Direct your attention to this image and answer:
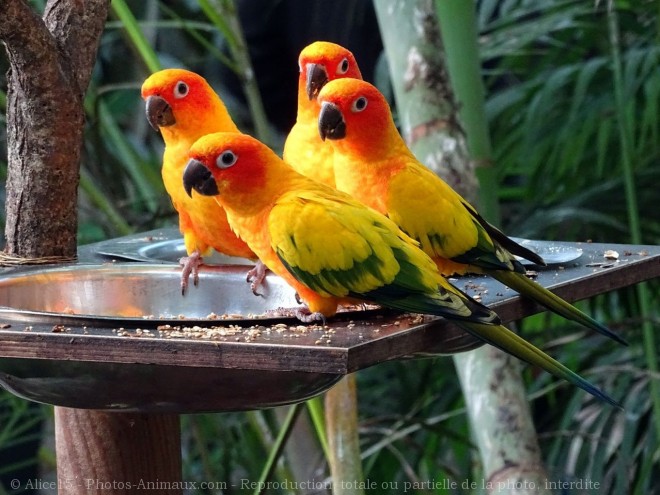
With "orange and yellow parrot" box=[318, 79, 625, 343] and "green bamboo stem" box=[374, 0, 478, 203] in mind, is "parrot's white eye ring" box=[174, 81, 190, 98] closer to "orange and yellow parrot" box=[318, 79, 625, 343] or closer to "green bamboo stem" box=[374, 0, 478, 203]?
"orange and yellow parrot" box=[318, 79, 625, 343]

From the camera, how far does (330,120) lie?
117 centimetres

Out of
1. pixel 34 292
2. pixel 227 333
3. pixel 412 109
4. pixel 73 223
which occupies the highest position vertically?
pixel 412 109

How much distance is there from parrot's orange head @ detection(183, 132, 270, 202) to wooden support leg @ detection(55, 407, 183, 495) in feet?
1.05

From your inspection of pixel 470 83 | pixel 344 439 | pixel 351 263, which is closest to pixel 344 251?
pixel 351 263

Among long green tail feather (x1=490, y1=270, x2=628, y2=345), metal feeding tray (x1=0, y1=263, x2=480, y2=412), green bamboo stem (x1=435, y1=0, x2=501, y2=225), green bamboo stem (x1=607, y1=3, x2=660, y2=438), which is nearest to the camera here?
metal feeding tray (x1=0, y1=263, x2=480, y2=412)

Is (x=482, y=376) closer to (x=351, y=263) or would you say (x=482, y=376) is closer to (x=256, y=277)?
(x=256, y=277)

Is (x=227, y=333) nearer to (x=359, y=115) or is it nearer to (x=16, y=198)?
(x=359, y=115)

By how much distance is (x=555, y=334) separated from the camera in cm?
216

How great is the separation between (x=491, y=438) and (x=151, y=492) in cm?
54

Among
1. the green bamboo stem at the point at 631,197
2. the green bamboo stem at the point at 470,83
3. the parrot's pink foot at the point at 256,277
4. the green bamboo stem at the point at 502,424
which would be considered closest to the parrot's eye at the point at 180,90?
the parrot's pink foot at the point at 256,277

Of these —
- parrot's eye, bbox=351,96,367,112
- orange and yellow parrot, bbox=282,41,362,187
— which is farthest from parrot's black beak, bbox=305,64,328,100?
parrot's eye, bbox=351,96,367,112

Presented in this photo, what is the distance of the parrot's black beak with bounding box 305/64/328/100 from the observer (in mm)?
1266

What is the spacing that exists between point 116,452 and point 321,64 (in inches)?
21.5

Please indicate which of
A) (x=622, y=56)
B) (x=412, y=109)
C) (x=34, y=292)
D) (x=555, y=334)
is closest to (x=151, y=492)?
(x=34, y=292)
